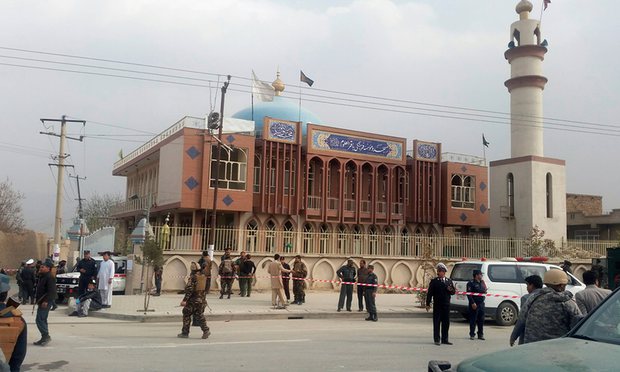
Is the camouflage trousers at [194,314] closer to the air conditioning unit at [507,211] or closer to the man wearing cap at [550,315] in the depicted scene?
the man wearing cap at [550,315]

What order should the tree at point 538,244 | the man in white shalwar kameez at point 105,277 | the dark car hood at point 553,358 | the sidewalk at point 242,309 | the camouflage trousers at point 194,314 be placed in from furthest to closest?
the tree at point 538,244, the man in white shalwar kameez at point 105,277, the sidewalk at point 242,309, the camouflage trousers at point 194,314, the dark car hood at point 553,358

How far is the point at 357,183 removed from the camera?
32906mm

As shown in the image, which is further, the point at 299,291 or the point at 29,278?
the point at 299,291

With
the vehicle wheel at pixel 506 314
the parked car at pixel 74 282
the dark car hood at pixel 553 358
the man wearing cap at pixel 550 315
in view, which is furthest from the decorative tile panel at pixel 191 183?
the dark car hood at pixel 553 358

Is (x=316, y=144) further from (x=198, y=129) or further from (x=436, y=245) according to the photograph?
(x=436, y=245)

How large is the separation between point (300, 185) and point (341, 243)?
6.22 m

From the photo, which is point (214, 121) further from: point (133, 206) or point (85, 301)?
point (133, 206)

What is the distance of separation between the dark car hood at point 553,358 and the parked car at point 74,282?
1555 cm

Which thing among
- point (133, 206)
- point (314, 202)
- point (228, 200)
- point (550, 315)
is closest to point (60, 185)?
point (133, 206)

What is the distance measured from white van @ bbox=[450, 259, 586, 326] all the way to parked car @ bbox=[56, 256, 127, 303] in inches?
438

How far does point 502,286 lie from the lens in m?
15.0

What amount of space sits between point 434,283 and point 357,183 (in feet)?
71.4

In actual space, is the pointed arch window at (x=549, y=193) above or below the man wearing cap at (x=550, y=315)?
above

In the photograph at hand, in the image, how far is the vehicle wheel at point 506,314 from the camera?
14.8 m
